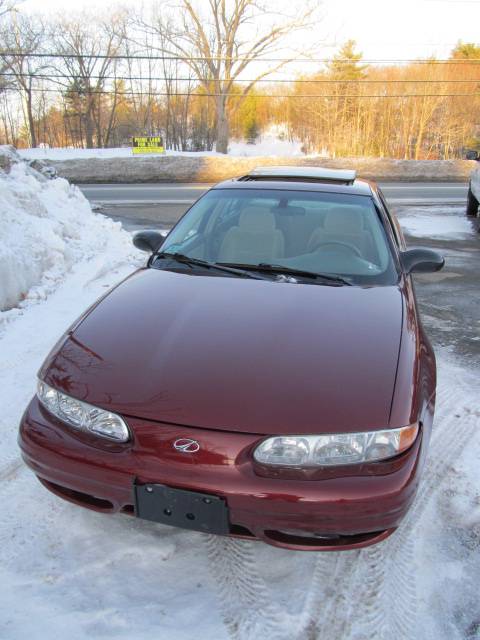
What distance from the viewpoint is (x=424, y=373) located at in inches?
89.0

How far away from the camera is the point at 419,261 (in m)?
3.06

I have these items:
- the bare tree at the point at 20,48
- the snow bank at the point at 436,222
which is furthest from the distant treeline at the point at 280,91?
the snow bank at the point at 436,222

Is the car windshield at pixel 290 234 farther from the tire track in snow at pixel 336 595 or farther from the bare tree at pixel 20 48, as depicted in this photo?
the bare tree at pixel 20 48

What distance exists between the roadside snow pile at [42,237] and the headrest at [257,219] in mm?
2527

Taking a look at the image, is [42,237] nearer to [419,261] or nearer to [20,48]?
[419,261]

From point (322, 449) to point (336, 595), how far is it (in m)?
0.64

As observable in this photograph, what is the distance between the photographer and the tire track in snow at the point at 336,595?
180 centimetres

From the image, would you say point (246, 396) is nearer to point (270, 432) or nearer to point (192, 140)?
point (270, 432)

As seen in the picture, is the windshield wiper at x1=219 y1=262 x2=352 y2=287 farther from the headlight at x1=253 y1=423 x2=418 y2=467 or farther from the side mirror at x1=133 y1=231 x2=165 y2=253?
the headlight at x1=253 y1=423 x2=418 y2=467

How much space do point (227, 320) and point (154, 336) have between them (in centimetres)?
34

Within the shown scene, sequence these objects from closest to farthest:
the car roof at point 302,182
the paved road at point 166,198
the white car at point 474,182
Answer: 1. the car roof at point 302,182
2. the white car at point 474,182
3. the paved road at point 166,198

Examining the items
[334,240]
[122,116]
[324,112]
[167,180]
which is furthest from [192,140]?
[334,240]

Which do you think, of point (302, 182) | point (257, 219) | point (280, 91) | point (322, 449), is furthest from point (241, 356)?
point (280, 91)

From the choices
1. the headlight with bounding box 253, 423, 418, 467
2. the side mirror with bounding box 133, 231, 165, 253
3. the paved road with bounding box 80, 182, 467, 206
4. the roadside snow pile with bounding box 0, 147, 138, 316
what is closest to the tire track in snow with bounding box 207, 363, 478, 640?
the headlight with bounding box 253, 423, 418, 467
